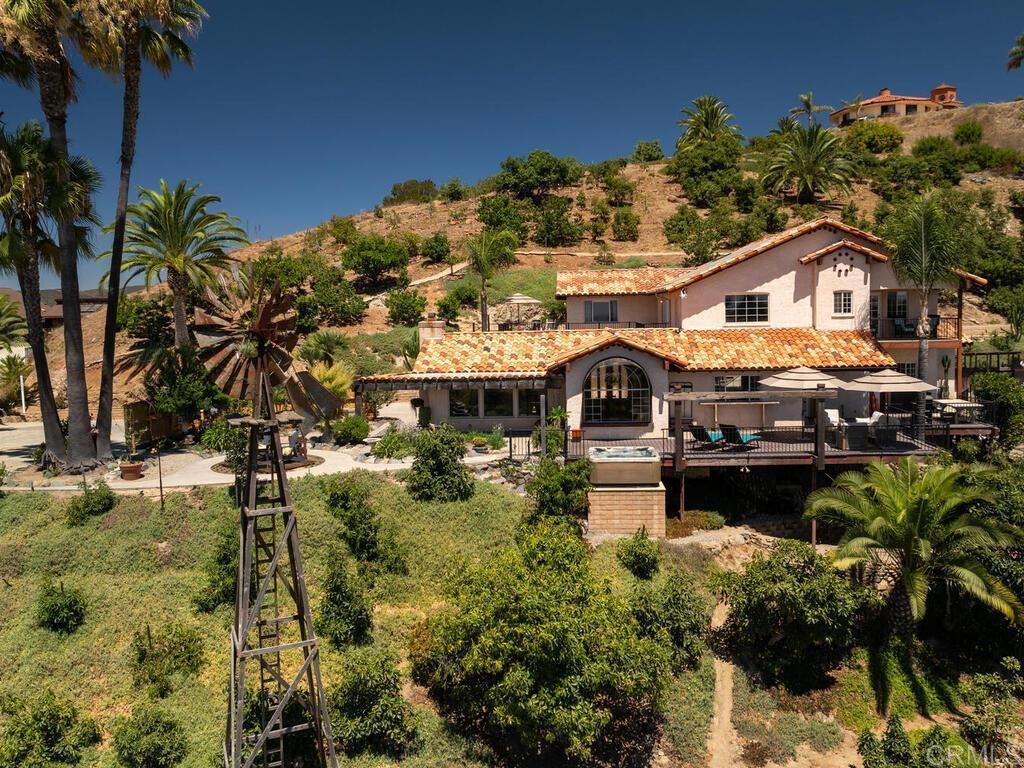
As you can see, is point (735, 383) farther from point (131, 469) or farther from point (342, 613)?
point (131, 469)

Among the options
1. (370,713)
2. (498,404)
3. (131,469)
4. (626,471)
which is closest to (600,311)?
(498,404)

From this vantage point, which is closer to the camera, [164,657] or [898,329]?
[164,657]

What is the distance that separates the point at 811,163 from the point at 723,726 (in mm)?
62555

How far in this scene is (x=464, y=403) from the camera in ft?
98.3

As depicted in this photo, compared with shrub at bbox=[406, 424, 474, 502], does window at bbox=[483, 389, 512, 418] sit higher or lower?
higher

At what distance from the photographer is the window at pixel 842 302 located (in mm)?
30531

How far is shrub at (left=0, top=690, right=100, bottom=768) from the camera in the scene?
1388 cm

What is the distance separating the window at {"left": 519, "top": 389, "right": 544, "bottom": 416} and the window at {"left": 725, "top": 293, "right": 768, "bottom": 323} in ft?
33.2

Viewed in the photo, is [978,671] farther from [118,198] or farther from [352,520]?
[118,198]

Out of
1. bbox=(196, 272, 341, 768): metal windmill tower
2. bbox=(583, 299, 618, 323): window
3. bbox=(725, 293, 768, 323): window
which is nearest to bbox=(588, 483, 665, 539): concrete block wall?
bbox=(196, 272, 341, 768): metal windmill tower

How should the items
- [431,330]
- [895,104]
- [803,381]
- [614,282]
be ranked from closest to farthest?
[803,381], [431,330], [614,282], [895,104]

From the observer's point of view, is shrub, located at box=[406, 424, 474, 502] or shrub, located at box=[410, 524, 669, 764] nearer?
shrub, located at box=[410, 524, 669, 764]

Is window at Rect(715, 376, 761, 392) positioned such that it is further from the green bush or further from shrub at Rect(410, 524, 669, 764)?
the green bush

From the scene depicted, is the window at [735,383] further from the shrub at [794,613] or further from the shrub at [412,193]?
A: the shrub at [412,193]
